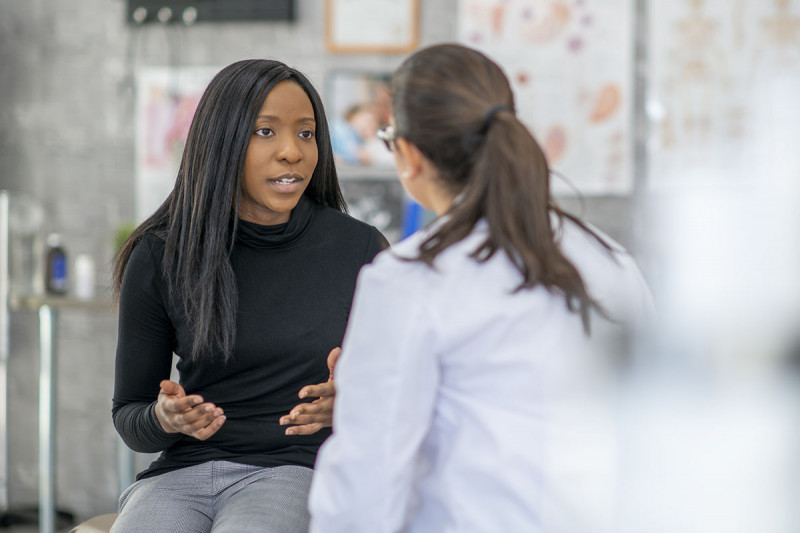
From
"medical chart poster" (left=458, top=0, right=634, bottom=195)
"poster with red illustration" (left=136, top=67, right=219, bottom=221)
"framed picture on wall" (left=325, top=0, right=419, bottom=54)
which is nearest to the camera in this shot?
"medical chart poster" (left=458, top=0, right=634, bottom=195)

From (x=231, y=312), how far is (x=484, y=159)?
2.12 ft

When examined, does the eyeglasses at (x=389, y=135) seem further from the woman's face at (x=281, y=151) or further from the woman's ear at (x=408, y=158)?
the woman's face at (x=281, y=151)

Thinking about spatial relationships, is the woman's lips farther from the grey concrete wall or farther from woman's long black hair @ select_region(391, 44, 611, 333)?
the grey concrete wall

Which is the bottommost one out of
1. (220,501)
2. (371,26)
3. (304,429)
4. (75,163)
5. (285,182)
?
(220,501)

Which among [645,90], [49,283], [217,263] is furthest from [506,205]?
[49,283]

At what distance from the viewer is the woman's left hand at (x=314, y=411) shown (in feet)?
4.45

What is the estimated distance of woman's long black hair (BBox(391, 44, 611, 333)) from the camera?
3.02 feet

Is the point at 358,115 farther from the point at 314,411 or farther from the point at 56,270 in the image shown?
the point at 314,411

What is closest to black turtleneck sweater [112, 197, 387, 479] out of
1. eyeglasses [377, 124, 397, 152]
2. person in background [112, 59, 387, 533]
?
person in background [112, 59, 387, 533]

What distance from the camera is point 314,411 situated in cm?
137

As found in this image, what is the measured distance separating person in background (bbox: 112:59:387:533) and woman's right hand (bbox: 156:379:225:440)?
101mm

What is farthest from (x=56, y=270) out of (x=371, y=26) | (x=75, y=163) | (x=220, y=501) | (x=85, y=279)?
(x=220, y=501)

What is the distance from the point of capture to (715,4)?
2.91 m

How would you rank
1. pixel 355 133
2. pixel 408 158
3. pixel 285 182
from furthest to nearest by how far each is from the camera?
pixel 355 133, pixel 285 182, pixel 408 158
